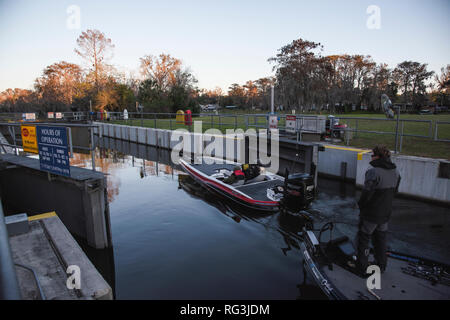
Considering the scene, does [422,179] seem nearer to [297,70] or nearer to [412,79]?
[297,70]

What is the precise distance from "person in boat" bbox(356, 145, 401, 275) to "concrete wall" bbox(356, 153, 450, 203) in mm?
6324

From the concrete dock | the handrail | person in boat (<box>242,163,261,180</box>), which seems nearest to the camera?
the handrail

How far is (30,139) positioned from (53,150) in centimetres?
131

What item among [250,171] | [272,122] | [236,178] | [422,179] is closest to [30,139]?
[236,178]

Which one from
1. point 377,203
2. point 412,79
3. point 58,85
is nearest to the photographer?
point 377,203

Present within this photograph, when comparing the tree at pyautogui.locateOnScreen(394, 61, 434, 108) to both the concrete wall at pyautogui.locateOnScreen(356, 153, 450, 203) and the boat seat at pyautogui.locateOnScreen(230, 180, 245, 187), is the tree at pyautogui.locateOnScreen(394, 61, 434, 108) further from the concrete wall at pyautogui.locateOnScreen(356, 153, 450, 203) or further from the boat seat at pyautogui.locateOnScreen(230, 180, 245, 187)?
the boat seat at pyautogui.locateOnScreen(230, 180, 245, 187)

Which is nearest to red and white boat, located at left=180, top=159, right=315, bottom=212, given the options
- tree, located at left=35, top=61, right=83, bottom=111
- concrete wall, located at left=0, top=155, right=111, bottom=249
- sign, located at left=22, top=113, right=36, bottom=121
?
concrete wall, located at left=0, top=155, right=111, bottom=249

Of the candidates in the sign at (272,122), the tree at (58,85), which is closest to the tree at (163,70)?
the tree at (58,85)

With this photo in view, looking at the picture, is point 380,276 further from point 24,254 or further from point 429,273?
point 24,254

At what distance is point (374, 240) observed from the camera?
434 centimetres

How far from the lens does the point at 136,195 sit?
35.7 feet

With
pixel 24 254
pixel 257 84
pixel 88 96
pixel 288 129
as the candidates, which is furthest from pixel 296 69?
pixel 257 84

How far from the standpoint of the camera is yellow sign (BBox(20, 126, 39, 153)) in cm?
734
